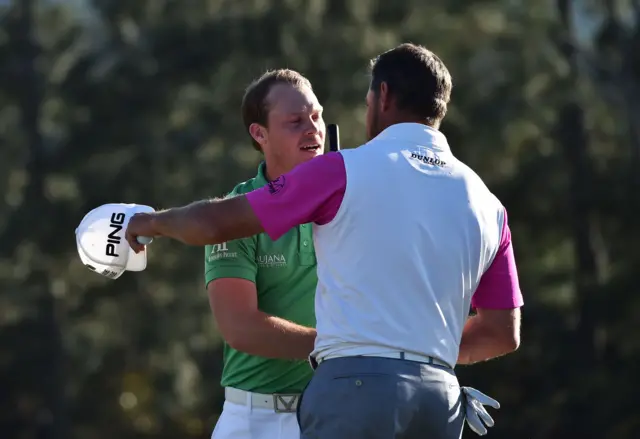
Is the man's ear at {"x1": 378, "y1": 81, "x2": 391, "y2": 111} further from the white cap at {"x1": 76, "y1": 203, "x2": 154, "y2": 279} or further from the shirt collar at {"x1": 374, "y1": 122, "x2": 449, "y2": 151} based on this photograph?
the white cap at {"x1": 76, "y1": 203, "x2": 154, "y2": 279}

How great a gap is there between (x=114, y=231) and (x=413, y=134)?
0.86 meters

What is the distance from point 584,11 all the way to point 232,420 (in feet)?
70.6

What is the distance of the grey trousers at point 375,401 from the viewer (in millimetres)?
3377

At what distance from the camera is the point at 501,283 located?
3.81m

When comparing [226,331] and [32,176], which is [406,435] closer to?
[226,331]

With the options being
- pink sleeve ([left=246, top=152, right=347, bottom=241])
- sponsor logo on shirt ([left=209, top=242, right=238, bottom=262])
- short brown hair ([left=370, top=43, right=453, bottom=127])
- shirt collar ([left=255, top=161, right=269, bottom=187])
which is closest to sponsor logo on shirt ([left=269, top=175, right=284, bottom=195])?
pink sleeve ([left=246, top=152, right=347, bottom=241])

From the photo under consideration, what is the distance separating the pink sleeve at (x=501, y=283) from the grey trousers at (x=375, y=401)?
393mm

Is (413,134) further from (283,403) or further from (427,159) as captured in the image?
(283,403)

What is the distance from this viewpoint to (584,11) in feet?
81.4

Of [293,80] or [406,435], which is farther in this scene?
[293,80]

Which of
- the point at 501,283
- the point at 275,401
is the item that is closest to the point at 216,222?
the point at 501,283

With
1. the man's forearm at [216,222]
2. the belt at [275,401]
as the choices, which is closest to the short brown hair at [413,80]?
the man's forearm at [216,222]

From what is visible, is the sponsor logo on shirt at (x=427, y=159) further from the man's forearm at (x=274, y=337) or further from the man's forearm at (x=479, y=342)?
the man's forearm at (x=274, y=337)

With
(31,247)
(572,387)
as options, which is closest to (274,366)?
(572,387)
